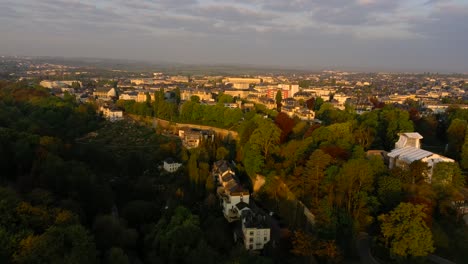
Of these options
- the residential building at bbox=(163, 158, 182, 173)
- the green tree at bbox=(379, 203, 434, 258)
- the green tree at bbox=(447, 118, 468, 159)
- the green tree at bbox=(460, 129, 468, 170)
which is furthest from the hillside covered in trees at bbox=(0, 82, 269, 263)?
the green tree at bbox=(447, 118, 468, 159)

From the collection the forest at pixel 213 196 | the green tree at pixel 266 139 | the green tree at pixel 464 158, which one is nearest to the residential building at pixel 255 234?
the forest at pixel 213 196

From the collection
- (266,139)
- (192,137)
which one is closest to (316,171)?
(266,139)

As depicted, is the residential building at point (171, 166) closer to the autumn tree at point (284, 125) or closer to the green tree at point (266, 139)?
the green tree at point (266, 139)

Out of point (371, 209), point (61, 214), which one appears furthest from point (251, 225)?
point (61, 214)

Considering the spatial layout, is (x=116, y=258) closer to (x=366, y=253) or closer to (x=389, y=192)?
(x=366, y=253)

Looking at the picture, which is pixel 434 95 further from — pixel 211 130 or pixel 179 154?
pixel 179 154

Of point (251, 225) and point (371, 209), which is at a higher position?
point (371, 209)
